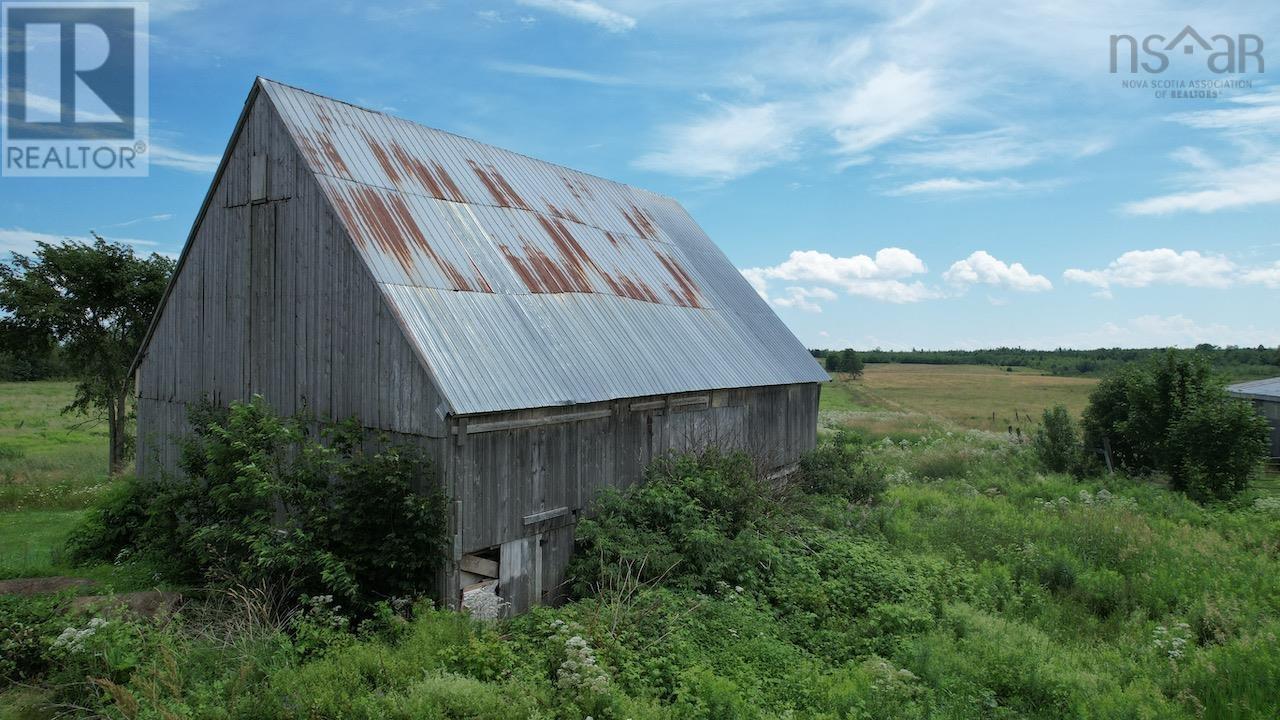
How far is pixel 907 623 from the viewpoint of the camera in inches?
408

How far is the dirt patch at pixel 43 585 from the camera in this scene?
10.8m

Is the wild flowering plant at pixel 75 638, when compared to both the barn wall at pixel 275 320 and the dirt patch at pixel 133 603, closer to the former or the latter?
the dirt patch at pixel 133 603

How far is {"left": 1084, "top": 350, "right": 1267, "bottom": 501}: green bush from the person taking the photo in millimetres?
19531

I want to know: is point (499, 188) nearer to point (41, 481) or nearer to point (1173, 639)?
point (1173, 639)

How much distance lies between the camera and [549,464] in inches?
452

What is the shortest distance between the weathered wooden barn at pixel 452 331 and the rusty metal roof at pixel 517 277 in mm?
47

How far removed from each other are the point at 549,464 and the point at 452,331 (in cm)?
244

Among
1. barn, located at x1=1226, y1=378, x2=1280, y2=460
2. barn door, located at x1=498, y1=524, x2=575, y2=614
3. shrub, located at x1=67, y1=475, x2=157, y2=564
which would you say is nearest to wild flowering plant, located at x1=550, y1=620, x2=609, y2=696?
barn door, located at x1=498, y1=524, x2=575, y2=614

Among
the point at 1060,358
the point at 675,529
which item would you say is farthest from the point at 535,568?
the point at 1060,358

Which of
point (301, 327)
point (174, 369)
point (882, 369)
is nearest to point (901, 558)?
point (301, 327)

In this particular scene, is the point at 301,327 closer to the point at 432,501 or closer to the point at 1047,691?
the point at 432,501

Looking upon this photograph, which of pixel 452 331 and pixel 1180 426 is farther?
pixel 1180 426

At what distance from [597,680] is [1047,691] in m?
5.12

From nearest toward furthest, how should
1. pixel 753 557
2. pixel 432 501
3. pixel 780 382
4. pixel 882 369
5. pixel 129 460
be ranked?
1. pixel 432 501
2. pixel 753 557
3. pixel 780 382
4. pixel 129 460
5. pixel 882 369
